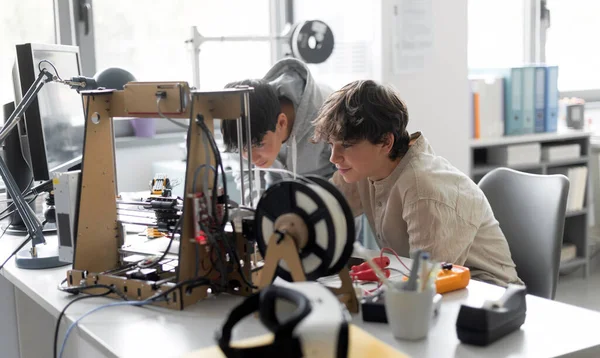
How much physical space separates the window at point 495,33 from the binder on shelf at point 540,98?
1.40ft

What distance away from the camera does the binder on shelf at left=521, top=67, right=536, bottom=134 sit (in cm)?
368

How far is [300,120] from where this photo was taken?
90.3 inches

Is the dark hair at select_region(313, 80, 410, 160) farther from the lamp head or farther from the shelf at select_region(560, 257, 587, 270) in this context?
the shelf at select_region(560, 257, 587, 270)

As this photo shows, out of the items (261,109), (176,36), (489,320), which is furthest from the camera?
(176,36)

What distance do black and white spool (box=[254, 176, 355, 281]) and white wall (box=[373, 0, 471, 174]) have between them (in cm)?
218

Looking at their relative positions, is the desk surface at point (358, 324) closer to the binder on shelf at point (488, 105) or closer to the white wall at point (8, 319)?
the white wall at point (8, 319)

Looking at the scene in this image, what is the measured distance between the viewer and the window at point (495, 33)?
13.6 ft

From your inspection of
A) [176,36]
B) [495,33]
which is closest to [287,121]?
[176,36]

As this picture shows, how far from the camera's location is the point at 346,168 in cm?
181

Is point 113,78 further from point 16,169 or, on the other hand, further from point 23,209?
point 16,169

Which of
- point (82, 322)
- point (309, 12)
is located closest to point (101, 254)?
point (82, 322)

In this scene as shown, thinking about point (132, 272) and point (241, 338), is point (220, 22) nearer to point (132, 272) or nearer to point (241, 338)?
point (132, 272)

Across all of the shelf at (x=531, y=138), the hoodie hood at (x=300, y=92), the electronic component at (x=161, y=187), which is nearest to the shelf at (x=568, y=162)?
the shelf at (x=531, y=138)

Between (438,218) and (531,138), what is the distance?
2.22m
